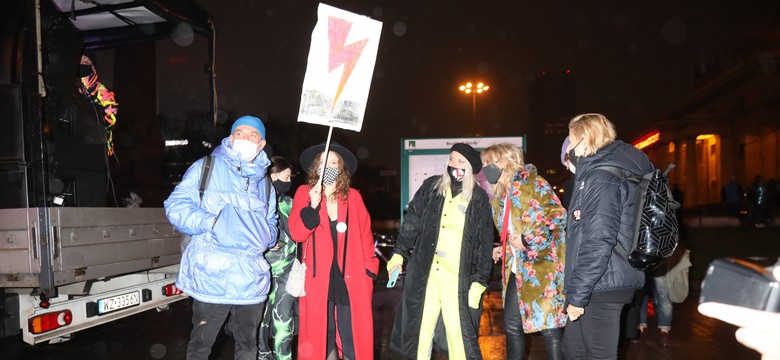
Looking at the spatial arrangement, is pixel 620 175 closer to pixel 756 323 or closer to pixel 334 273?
pixel 334 273

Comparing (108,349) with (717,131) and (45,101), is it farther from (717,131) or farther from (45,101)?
(717,131)

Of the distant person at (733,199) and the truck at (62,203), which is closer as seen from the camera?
the truck at (62,203)

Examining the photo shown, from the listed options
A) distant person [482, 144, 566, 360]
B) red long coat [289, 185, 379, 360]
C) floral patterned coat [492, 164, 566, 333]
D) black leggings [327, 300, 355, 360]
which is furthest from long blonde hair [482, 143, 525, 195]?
black leggings [327, 300, 355, 360]

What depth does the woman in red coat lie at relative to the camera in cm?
411

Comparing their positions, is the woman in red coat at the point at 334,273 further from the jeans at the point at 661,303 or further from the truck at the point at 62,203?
the jeans at the point at 661,303

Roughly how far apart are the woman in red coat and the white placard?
0.47 metres

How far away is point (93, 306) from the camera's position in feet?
16.0

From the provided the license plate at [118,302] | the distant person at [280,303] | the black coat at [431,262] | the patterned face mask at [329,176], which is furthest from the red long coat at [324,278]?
the license plate at [118,302]

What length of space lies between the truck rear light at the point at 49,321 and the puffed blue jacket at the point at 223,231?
1.71m

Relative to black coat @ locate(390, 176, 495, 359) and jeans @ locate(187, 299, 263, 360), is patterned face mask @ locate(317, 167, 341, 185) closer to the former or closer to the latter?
black coat @ locate(390, 176, 495, 359)

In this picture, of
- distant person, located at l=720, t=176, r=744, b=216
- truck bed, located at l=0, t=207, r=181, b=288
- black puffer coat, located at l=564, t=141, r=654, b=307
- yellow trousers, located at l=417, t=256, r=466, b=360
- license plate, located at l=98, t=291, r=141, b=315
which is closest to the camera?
black puffer coat, located at l=564, t=141, r=654, b=307

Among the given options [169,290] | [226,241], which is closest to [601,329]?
[226,241]

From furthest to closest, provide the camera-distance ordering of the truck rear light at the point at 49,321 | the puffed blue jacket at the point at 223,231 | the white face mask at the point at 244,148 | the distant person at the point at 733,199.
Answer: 1. the distant person at the point at 733,199
2. the truck rear light at the point at 49,321
3. the white face mask at the point at 244,148
4. the puffed blue jacket at the point at 223,231

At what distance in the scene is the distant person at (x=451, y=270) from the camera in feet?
14.1
